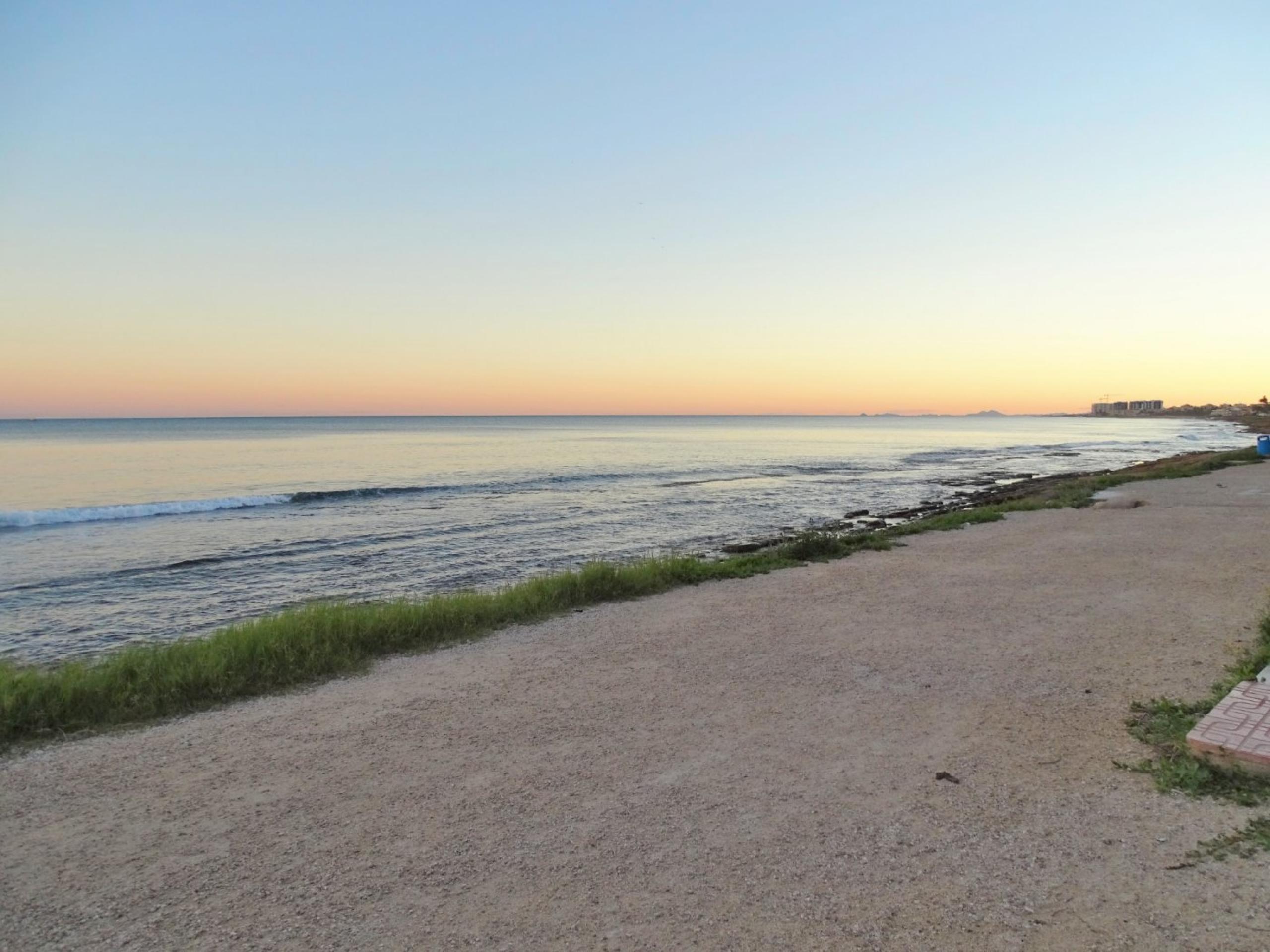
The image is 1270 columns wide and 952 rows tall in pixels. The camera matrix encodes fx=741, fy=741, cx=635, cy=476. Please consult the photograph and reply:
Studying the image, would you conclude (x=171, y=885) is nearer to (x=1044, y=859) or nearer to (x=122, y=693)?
(x=122, y=693)

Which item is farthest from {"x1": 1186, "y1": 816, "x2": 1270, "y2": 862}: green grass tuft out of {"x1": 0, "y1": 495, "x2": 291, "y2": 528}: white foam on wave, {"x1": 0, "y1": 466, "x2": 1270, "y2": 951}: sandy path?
{"x1": 0, "y1": 495, "x2": 291, "y2": 528}: white foam on wave

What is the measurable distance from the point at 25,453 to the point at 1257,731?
76193 mm

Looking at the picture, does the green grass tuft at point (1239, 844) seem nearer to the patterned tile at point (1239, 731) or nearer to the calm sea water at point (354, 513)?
the patterned tile at point (1239, 731)

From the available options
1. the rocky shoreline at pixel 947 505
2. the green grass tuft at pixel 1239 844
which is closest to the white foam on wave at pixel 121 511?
the rocky shoreline at pixel 947 505

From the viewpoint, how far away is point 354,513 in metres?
26.2

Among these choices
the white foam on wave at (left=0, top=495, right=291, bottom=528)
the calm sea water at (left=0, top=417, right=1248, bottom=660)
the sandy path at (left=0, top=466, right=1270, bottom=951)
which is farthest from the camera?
the white foam on wave at (left=0, top=495, right=291, bottom=528)

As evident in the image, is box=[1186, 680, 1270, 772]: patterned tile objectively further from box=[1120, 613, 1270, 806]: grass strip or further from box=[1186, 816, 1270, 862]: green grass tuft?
box=[1186, 816, 1270, 862]: green grass tuft

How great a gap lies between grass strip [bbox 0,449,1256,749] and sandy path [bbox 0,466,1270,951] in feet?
1.86

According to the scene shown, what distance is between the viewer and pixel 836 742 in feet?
18.1

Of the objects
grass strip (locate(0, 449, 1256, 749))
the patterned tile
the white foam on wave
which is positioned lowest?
the white foam on wave

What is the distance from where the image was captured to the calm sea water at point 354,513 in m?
14.5

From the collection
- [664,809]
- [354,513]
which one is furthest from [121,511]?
[664,809]

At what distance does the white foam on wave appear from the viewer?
77.5 feet

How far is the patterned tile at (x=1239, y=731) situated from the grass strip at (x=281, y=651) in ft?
23.2
